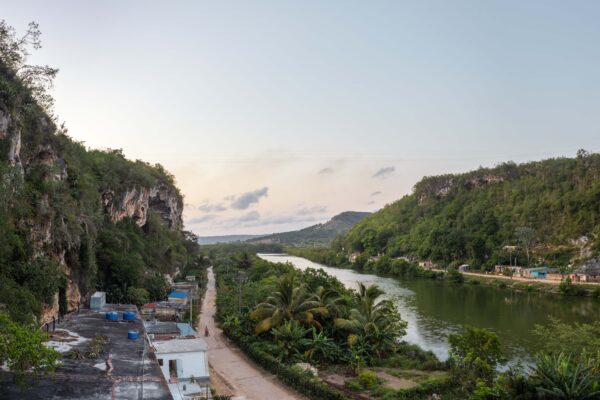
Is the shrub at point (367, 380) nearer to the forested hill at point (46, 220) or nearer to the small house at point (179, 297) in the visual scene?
the forested hill at point (46, 220)

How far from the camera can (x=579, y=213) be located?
7812cm

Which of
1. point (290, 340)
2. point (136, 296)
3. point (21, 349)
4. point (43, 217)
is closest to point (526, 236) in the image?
point (136, 296)

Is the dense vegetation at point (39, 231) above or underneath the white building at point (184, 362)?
above

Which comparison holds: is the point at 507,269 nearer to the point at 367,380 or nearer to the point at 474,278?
the point at 474,278

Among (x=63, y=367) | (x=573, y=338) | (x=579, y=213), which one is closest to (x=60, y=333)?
(x=63, y=367)

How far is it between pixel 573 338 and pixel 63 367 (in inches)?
743

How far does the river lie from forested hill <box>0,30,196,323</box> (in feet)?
65.0

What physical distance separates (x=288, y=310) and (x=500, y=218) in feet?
263

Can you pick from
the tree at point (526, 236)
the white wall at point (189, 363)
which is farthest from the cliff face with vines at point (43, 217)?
the tree at point (526, 236)

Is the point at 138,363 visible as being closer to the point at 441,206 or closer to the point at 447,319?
the point at 447,319

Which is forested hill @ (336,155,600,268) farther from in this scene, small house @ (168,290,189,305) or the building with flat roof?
the building with flat roof

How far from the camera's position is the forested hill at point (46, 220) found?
67.4 feet

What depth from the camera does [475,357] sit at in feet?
66.6

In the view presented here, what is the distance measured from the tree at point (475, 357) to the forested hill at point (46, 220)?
53.0 feet
